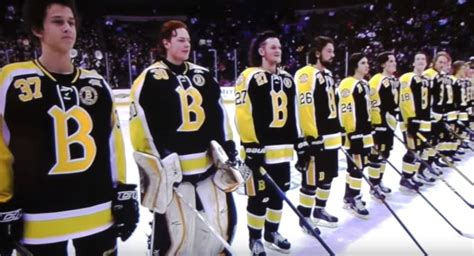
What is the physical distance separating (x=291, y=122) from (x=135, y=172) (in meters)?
2.33

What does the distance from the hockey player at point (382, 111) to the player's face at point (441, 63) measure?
3.30 feet

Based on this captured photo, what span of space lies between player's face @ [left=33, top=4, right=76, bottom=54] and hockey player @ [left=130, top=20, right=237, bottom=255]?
53cm

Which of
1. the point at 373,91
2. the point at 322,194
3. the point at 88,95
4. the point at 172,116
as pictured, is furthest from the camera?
the point at 373,91

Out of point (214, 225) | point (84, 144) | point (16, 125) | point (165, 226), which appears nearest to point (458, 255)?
point (214, 225)

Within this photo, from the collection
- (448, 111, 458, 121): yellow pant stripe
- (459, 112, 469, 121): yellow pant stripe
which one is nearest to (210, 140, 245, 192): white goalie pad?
(448, 111, 458, 121): yellow pant stripe

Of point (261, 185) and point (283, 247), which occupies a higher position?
point (261, 185)

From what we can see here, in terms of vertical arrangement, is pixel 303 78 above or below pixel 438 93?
above

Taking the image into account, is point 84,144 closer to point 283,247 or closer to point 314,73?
point 283,247

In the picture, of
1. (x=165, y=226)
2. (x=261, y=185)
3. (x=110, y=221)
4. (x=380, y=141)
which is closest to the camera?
(x=110, y=221)

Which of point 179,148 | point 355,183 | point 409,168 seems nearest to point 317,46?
point 355,183

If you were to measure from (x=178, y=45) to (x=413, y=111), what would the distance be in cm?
268

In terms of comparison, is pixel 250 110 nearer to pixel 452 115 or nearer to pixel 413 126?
pixel 413 126

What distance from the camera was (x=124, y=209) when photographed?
1365 mm

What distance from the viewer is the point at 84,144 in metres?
1.29
